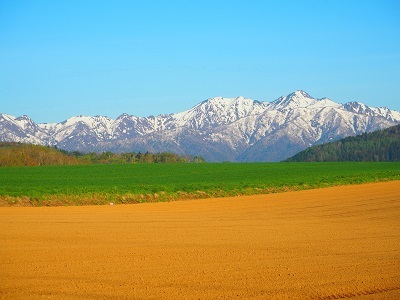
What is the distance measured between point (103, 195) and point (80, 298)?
2900cm

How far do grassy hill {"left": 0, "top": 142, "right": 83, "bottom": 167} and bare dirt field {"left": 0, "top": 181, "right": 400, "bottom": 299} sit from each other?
231ft

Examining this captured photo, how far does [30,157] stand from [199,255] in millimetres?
91350

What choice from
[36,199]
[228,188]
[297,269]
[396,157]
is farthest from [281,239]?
[396,157]

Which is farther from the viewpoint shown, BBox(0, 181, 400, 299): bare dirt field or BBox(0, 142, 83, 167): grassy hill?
BBox(0, 142, 83, 167): grassy hill

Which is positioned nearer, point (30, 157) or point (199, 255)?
point (199, 255)

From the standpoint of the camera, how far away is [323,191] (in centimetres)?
4625

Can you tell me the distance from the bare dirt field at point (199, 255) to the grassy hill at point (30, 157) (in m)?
70.5

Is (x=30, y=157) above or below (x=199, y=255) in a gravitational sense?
above

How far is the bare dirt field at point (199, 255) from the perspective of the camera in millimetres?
12203

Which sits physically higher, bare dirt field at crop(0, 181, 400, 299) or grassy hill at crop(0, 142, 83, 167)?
grassy hill at crop(0, 142, 83, 167)

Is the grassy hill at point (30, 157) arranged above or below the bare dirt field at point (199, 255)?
above

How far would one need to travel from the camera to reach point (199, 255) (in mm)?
16562

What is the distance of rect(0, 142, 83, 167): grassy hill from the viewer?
3863 inches

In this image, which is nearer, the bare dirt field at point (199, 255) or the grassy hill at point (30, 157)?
the bare dirt field at point (199, 255)
